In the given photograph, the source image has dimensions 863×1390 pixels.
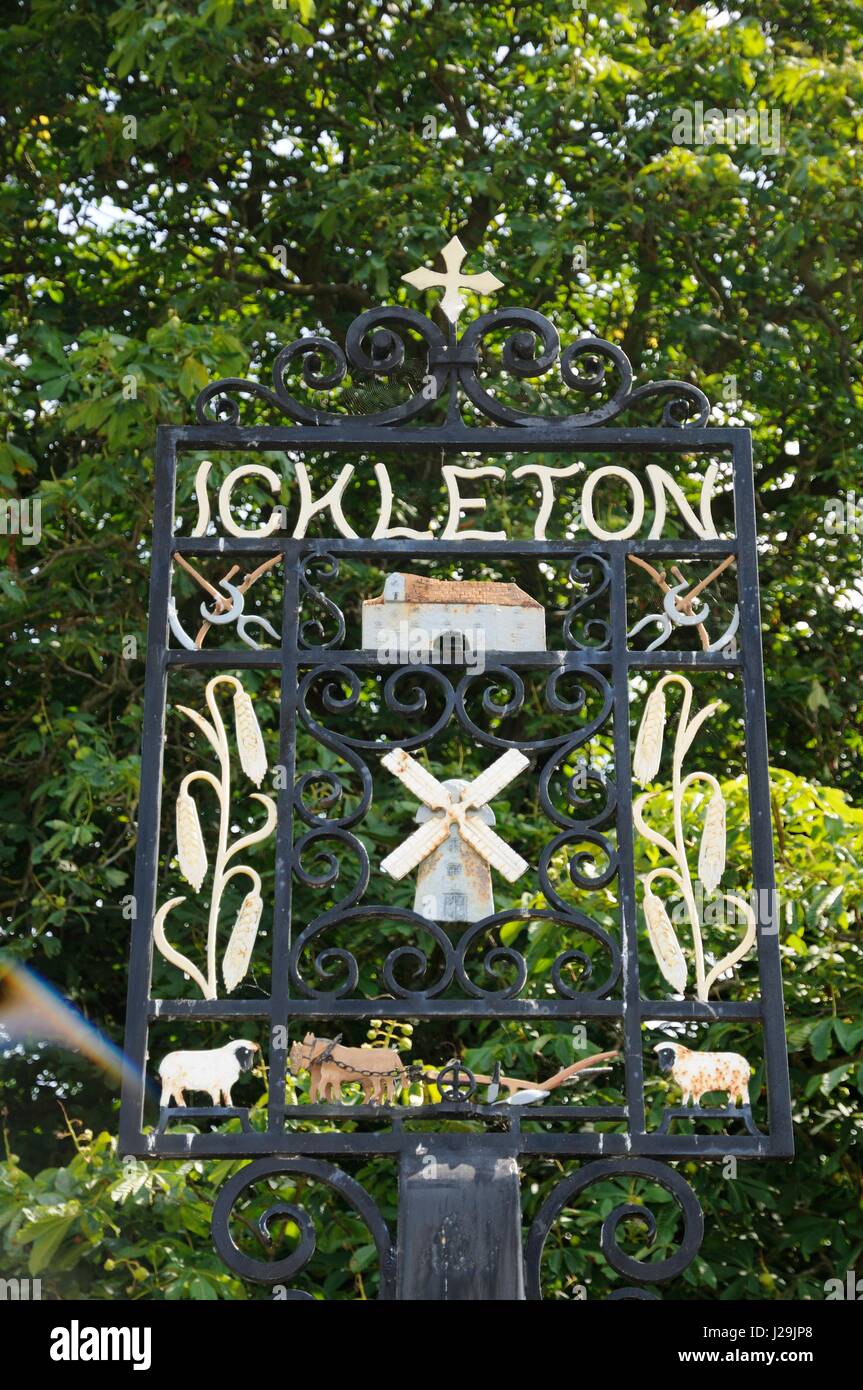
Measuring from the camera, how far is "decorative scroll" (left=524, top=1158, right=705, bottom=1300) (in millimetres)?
3551

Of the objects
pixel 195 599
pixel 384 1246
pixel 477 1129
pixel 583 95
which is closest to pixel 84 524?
pixel 195 599

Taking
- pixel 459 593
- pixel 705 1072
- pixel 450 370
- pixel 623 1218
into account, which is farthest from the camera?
pixel 450 370

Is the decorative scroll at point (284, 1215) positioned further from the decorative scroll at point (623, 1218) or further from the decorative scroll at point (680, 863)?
the decorative scroll at point (680, 863)

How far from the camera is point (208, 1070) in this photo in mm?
3834

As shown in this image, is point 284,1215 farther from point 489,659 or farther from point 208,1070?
point 489,659

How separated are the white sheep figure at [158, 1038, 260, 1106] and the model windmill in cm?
50

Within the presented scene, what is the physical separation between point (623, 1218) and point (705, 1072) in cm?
37

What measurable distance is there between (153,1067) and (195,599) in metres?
1.98

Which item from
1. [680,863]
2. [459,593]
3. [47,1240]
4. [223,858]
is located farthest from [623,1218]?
[47,1240]
